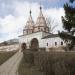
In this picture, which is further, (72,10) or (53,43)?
(53,43)

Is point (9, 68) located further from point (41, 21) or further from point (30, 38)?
point (41, 21)

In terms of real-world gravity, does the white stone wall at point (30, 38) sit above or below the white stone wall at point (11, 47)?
above

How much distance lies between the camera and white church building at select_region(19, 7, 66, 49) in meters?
62.1

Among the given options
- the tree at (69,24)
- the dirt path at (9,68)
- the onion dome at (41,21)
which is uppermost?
the onion dome at (41,21)

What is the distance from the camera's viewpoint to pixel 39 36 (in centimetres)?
6372

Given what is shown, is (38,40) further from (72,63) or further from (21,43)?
(72,63)

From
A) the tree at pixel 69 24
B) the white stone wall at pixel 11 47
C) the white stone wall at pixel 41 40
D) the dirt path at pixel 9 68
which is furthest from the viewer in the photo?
the white stone wall at pixel 11 47

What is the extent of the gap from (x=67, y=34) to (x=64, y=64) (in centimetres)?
433

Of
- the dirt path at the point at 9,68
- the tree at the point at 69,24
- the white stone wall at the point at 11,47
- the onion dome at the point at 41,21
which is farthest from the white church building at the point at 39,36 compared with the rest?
the tree at the point at 69,24

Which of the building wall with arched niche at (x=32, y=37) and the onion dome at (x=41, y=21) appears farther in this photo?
the onion dome at (x=41, y=21)

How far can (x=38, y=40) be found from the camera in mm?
63906

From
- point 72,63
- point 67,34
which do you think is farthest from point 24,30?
point 67,34

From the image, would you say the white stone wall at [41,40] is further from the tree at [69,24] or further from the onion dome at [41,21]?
the tree at [69,24]

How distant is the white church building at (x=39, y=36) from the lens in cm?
6209
